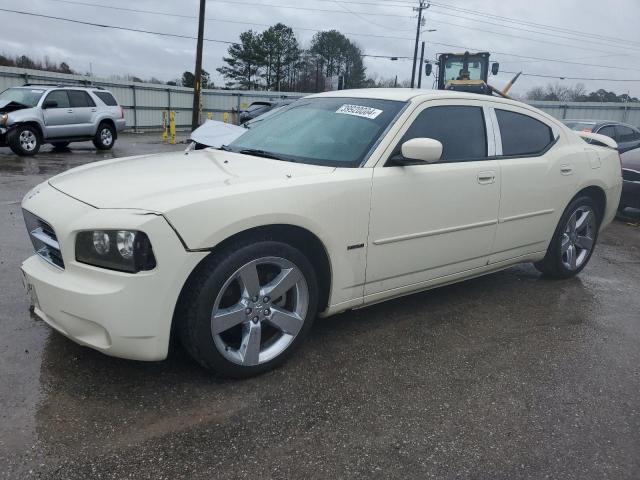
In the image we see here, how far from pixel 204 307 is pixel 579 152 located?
→ 3738mm

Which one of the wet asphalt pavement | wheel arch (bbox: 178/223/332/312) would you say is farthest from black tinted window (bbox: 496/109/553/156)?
wheel arch (bbox: 178/223/332/312)

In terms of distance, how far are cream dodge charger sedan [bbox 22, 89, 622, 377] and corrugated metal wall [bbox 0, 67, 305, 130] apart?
20.1 m

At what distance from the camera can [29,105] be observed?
13.4 meters

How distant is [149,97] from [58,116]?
1347 centimetres

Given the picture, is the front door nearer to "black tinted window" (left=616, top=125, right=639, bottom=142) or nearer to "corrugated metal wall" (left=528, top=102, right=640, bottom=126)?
"black tinted window" (left=616, top=125, right=639, bottom=142)

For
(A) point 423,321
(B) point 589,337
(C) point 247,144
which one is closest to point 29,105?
(C) point 247,144

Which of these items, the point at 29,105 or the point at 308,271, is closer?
the point at 308,271

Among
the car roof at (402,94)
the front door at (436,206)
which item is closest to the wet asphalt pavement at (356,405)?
the front door at (436,206)

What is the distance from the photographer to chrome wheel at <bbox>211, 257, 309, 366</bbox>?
9.02 feet

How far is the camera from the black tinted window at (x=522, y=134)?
13.7ft

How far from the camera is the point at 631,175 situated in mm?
8148

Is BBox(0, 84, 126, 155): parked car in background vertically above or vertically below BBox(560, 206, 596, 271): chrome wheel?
Result: above

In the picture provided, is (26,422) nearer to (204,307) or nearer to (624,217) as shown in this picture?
(204,307)

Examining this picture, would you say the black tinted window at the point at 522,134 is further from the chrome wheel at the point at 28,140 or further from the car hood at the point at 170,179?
the chrome wheel at the point at 28,140
